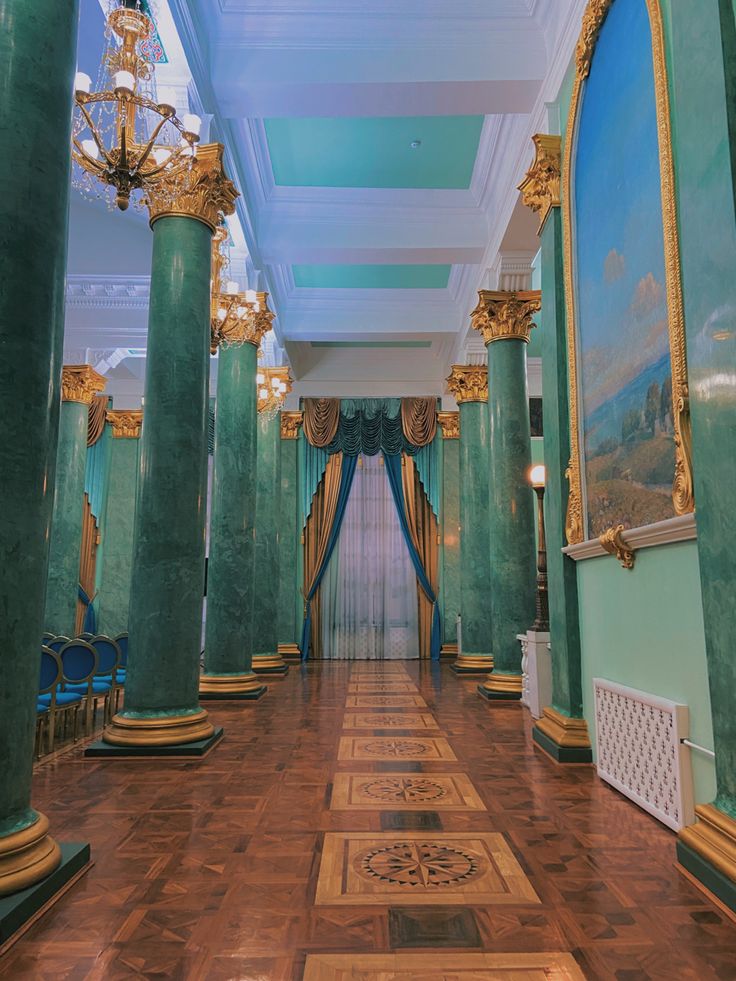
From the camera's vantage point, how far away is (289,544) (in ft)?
42.0

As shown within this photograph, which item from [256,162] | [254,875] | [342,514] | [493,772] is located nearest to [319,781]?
[493,772]

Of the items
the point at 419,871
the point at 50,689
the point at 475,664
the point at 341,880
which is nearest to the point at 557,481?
the point at 419,871

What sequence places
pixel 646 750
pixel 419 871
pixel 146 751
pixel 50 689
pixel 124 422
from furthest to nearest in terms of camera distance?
pixel 124 422, pixel 50 689, pixel 146 751, pixel 646 750, pixel 419 871

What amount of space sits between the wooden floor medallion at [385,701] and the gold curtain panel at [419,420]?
21.0 ft

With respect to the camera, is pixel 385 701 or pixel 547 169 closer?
pixel 547 169

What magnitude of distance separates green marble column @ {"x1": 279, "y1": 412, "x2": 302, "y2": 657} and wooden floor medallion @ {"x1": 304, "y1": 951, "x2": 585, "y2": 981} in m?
10.6

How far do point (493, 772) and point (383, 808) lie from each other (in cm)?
101

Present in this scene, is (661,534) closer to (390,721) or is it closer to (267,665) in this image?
(390,721)

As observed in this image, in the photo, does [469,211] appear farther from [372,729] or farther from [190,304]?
[372,729]

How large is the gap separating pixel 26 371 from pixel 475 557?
26.1 ft

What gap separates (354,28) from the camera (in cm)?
579

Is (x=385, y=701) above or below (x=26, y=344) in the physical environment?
below

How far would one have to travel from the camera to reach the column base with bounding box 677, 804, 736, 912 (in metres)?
2.39

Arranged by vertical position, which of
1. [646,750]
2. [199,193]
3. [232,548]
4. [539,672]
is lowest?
[646,750]
